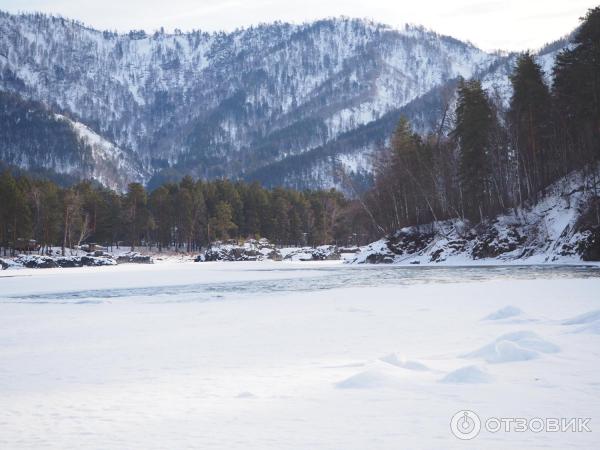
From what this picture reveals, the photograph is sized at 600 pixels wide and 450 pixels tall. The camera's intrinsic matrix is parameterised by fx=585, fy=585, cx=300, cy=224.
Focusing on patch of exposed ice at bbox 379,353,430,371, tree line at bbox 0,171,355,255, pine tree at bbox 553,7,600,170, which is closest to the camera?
patch of exposed ice at bbox 379,353,430,371

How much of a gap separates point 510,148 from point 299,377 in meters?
53.0

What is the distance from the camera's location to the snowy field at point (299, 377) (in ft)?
18.9

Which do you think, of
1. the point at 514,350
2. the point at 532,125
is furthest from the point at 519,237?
the point at 514,350

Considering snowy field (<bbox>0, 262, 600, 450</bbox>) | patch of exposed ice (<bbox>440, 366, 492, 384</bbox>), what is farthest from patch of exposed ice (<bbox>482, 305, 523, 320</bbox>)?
patch of exposed ice (<bbox>440, 366, 492, 384</bbox>)

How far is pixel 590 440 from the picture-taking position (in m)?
5.24

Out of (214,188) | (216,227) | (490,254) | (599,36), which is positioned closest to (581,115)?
(599,36)

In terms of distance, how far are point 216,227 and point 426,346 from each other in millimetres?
99593

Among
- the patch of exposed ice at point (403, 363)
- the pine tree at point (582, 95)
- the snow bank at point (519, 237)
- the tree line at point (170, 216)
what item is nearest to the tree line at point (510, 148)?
the pine tree at point (582, 95)

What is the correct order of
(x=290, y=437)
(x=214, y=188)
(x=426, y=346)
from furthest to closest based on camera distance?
(x=214, y=188)
(x=426, y=346)
(x=290, y=437)

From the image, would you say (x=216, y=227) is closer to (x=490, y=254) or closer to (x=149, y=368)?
(x=490, y=254)

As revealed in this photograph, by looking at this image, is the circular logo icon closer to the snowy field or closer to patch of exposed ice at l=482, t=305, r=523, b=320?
the snowy field

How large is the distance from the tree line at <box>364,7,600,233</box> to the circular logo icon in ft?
137

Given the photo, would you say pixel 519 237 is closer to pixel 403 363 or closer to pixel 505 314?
pixel 505 314

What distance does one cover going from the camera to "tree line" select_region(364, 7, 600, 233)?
152ft
